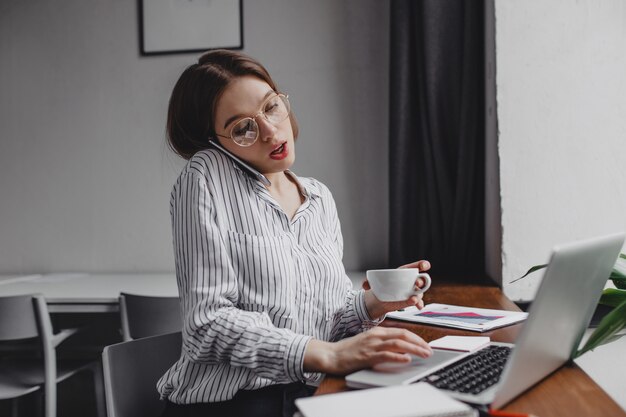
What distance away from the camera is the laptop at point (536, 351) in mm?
672

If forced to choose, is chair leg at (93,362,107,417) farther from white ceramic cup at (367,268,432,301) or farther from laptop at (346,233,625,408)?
laptop at (346,233,625,408)

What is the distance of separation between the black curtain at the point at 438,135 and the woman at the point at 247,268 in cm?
114

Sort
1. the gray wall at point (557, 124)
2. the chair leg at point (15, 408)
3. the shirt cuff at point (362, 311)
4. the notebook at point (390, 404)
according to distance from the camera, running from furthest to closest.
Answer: the chair leg at point (15, 408) < the gray wall at point (557, 124) < the shirt cuff at point (362, 311) < the notebook at point (390, 404)

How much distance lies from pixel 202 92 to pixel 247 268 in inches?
14.8

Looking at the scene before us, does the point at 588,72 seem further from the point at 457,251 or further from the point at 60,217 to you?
the point at 60,217

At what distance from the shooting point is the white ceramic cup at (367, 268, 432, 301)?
1.04 m

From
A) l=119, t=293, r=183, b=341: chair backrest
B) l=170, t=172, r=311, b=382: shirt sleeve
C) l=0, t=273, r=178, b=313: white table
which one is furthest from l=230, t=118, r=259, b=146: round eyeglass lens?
l=0, t=273, r=178, b=313: white table

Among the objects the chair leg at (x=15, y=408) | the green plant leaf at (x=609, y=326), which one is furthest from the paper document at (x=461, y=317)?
the chair leg at (x=15, y=408)

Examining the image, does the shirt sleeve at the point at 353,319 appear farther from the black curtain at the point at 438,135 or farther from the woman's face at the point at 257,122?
the black curtain at the point at 438,135

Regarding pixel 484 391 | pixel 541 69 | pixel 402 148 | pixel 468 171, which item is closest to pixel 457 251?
pixel 468 171

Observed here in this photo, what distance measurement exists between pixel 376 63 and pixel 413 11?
12.7 inches

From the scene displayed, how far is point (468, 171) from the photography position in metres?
2.30

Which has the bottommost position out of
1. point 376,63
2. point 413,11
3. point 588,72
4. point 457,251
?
point 457,251

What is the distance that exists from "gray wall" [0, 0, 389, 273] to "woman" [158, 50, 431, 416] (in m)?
1.43
